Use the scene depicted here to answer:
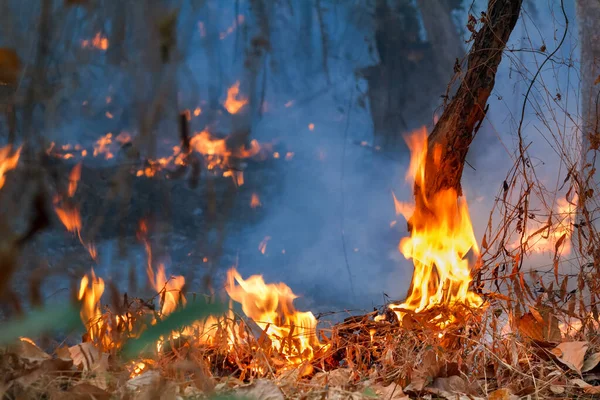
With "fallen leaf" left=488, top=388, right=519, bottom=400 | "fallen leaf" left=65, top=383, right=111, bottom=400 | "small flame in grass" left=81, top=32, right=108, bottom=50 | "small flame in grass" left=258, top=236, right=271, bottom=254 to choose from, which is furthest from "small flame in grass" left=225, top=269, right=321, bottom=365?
"small flame in grass" left=258, top=236, right=271, bottom=254

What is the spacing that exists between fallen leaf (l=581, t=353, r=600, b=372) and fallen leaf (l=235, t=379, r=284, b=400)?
673 millimetres

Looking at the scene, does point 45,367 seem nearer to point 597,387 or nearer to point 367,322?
point 597,387

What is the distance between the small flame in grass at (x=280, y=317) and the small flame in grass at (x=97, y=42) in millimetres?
1197

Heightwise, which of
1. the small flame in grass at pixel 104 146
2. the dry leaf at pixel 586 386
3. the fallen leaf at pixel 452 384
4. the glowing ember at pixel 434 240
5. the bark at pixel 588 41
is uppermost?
the bark at pixel 588 41

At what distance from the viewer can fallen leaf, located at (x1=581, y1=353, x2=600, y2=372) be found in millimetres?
1117

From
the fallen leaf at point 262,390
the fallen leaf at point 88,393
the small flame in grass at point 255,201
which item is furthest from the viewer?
the small flame in grass at point 255,201

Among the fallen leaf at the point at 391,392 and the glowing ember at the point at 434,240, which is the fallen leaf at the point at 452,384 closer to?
the fallen leaf at the point at 391,392

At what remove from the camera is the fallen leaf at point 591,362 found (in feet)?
3.67

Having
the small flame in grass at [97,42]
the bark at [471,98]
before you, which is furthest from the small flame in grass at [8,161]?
the bark at [471,98]

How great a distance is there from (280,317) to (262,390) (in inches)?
35.0

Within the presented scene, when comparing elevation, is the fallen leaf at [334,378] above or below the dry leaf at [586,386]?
below

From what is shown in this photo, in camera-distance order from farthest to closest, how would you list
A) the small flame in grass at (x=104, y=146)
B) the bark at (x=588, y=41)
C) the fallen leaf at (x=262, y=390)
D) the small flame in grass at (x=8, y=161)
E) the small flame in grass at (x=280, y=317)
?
the small flame in grass at (x=104, y=146)
the bark at (x=588, y=41)
the small flame in grass at (x=280, y=317)
the fallen leaf at (x=262, y=390)
the small flame in grass at (x=8, y=161)

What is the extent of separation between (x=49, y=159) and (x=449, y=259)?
4.88 feet

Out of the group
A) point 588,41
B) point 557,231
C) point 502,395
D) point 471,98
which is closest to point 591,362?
point 502,395
